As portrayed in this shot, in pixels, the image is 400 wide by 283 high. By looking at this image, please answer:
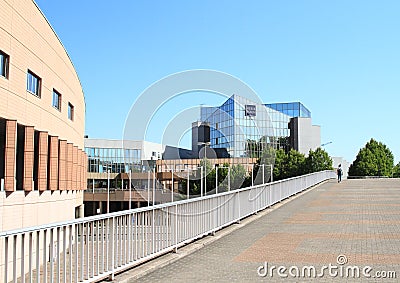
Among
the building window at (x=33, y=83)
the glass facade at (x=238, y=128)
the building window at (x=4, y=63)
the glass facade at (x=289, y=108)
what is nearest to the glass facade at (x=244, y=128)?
the glass facade at (x=238, y=128)

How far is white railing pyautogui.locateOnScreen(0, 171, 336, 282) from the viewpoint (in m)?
6.47

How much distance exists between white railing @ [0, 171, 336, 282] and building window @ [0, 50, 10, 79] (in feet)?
37.9

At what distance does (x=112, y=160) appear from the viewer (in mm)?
102188

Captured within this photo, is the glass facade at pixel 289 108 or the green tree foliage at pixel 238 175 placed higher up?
the glass facade at pixel 289 108

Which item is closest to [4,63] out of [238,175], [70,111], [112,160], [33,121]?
[33,121]

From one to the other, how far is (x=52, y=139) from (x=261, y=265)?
22.6 metres

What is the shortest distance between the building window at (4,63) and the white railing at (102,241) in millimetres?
11551

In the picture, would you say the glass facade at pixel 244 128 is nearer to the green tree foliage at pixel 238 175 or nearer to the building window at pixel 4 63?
the green tree foliage at pixel 238 175

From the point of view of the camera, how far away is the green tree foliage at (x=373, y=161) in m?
84.1

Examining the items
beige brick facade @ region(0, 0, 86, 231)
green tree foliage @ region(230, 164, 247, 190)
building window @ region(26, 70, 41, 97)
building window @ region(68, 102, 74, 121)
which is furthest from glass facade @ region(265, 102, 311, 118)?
building window @ region(26, 70, 41, 97)

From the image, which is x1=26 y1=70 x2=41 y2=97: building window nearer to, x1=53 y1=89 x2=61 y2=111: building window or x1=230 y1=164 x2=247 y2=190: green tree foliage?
x1=53 y1=89 x2=61 y2=111: building window

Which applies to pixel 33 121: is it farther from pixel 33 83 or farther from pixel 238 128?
pixel 238 128

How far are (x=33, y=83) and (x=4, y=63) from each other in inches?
179

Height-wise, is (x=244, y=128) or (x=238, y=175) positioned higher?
(x=244, y=128)
